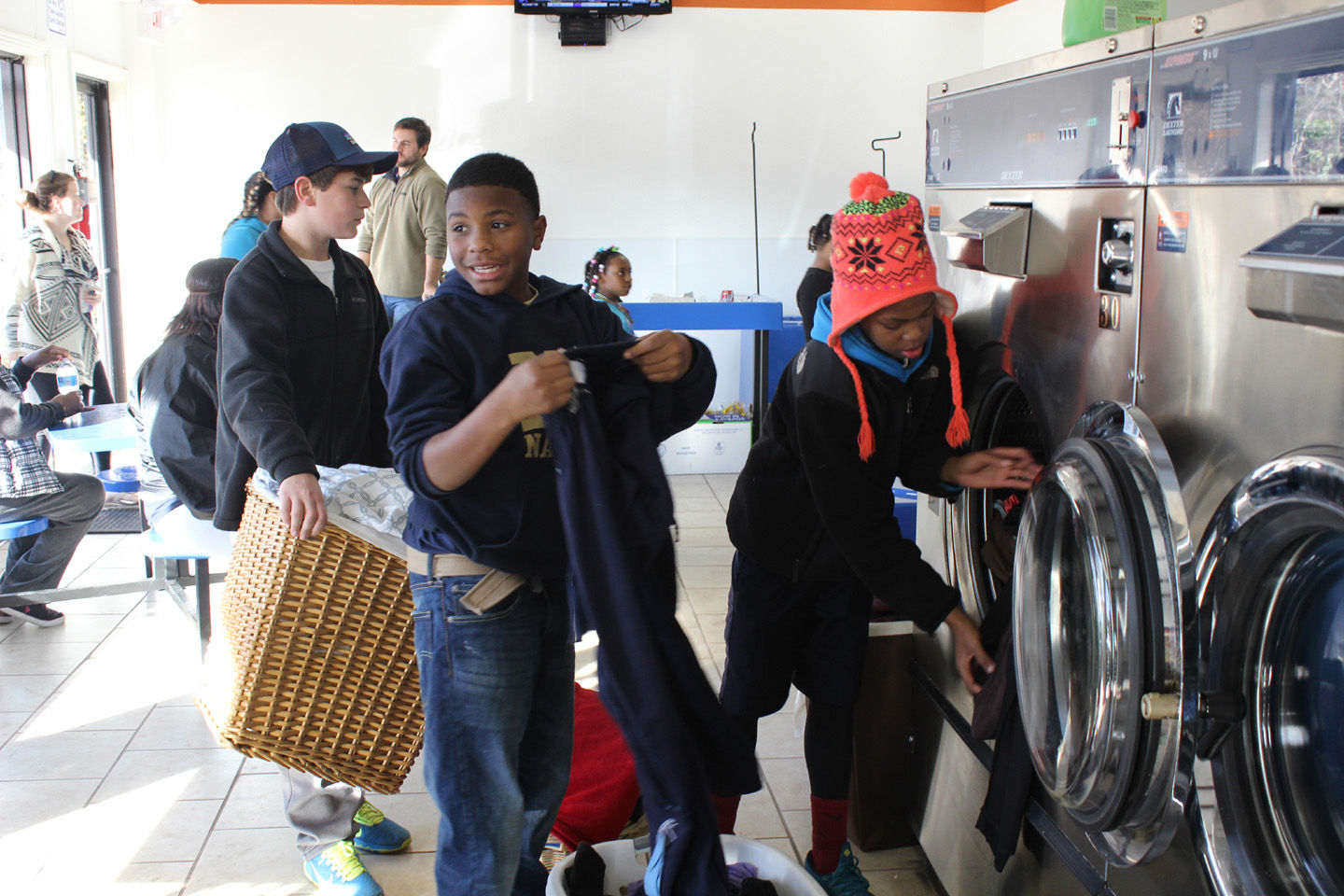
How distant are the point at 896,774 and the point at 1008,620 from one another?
65cm

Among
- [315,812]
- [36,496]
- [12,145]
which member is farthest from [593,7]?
[315,812]

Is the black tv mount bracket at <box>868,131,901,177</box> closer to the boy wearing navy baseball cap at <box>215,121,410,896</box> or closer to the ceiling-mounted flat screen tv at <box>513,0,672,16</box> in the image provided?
the ceiling-mounted flat screen tv at <box>513,0,672,16</box>

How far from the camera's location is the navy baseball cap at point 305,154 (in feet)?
7.23

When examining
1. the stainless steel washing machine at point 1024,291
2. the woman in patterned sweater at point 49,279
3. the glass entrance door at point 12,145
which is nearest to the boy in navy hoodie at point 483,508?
the stainless steel washing machine at point 1024,291

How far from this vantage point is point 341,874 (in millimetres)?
2357

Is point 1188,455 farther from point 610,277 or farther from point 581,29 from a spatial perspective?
point 581,29

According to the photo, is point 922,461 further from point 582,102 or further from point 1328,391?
point 582,102

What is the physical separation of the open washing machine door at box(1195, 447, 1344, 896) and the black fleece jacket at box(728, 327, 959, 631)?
2.14 ft

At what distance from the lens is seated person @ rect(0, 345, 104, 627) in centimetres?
361

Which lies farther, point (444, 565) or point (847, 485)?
point (847, 485)

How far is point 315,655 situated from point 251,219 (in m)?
2.96

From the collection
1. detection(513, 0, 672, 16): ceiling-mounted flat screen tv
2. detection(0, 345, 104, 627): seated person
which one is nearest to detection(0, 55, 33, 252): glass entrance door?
detection(0, 345, 104, 627): seated person

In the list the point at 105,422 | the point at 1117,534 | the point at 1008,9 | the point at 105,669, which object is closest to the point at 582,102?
the point at 1008,9

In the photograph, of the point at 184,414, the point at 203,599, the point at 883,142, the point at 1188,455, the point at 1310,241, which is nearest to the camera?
the point at 1310,241
